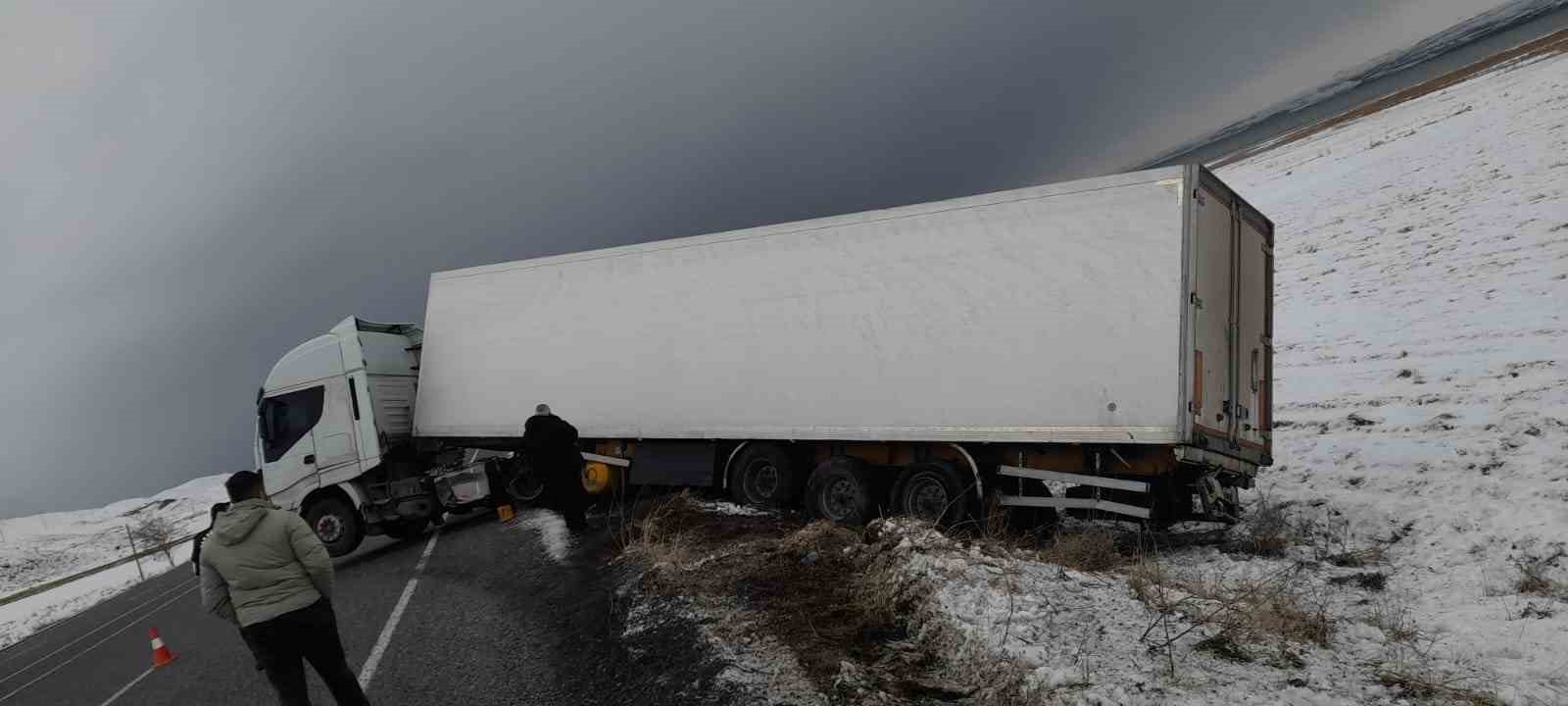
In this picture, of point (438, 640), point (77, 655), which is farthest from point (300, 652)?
point (77, 655)

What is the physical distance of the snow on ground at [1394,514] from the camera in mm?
4141

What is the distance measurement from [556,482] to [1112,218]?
7.17 meters

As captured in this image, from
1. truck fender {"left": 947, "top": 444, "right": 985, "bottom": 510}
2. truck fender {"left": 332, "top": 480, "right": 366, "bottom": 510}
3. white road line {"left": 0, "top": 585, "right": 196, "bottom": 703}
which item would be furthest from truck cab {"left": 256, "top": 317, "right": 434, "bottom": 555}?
truck fender {"left": 947, "top": 444, "right": 985, "bottom": 510}

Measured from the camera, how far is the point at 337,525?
40.6 ft

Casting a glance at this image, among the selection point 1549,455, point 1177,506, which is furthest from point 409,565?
point 1549,455

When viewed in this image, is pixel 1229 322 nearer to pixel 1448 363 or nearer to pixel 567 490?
pixel 1448 363

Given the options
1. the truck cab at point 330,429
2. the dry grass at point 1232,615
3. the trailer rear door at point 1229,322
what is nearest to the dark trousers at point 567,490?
the truck cab at point 330,429

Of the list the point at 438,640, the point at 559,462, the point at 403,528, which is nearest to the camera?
the point at 438,640

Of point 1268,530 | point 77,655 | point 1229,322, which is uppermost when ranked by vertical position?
point 1229,322

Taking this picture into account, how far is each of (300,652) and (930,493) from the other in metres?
6.22

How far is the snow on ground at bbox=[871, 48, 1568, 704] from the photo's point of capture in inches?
163

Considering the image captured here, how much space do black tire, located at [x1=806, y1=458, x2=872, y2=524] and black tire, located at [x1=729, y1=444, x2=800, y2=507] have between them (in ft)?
1.09

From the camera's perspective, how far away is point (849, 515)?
9.36m

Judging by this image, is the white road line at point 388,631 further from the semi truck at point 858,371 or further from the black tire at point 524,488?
the semi truck at point 858,371
